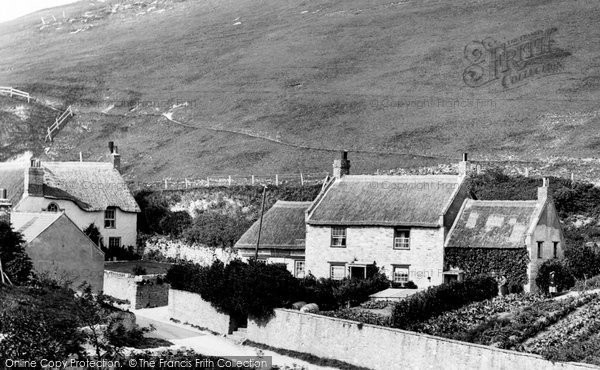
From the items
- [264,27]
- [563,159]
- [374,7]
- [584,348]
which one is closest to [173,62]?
[264,27]

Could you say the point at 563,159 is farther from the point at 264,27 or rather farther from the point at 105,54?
the point at 105,54

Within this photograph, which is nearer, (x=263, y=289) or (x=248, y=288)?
(x=263, y=289)

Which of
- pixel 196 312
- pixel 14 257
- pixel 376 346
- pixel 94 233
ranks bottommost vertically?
pixel 376 346

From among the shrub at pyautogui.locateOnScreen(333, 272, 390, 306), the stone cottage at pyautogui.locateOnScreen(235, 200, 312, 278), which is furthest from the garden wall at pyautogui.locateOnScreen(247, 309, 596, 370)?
the stone cottage at pyautogui.locateOnScreen(235, 200, 312, 278)

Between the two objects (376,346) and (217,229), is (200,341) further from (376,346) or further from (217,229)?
(217,229)

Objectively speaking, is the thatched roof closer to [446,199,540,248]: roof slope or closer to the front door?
the front door

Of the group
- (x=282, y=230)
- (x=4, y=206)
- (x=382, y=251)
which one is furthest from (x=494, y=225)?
(x=4, y=206)
